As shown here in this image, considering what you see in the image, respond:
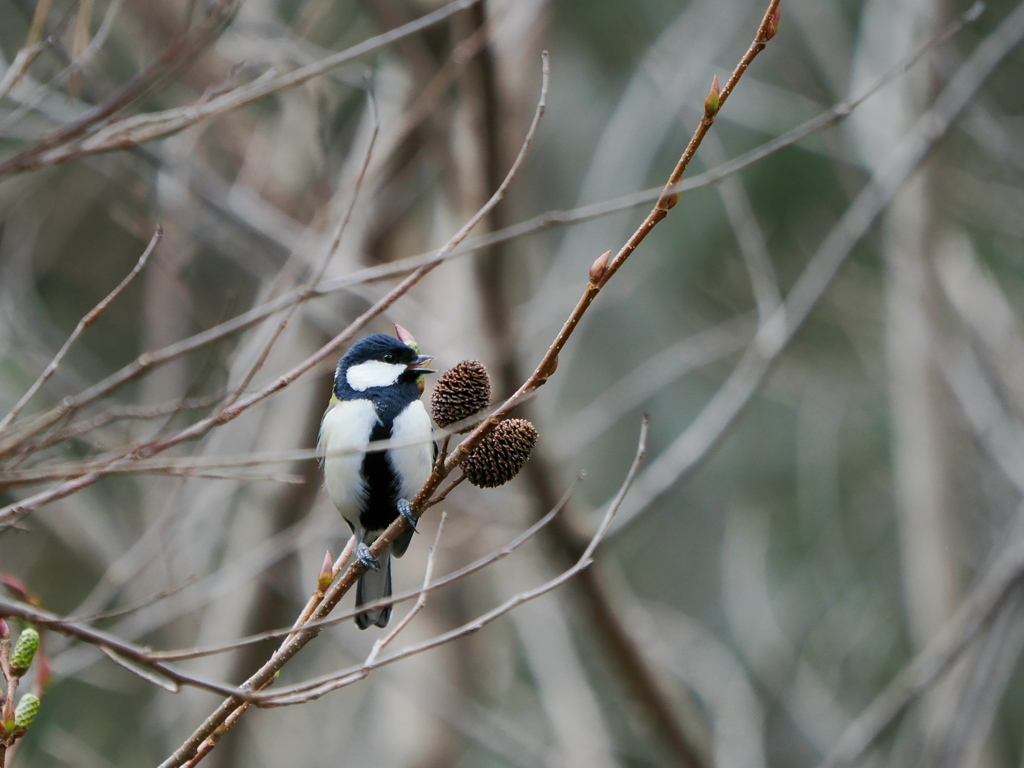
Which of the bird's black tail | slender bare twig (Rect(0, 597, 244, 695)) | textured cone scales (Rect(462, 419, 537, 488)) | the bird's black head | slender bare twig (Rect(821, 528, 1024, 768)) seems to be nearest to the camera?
slender bare twig (Rect(0, 597, 244, 695))

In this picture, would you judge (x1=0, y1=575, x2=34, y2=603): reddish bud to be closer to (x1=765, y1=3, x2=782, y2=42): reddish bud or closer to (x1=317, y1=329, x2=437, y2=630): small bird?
(x1=317, y1=329, x2=437, y2=630): small bird

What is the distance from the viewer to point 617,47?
7879mm

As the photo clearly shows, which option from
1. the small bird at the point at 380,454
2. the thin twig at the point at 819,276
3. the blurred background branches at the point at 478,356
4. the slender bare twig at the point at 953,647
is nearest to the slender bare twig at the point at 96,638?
the blurred background branches at the point at 478,356

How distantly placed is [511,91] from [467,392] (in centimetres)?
226

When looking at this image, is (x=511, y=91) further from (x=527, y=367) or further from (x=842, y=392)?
(x=842, y=392)

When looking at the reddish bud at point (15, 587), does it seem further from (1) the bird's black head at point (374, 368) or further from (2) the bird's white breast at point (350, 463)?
(1) the bird's black head at point (374, 368)

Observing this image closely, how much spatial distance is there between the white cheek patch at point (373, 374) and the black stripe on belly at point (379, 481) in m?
0.15

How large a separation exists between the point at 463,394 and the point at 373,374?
100 cm

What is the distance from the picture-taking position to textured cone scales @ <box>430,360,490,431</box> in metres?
1.44

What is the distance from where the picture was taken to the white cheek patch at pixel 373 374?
7.66 feet

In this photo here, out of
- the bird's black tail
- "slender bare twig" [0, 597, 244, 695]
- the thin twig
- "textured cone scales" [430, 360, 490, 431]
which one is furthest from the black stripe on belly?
"slender bare twig" [0, 597, 244, 695]

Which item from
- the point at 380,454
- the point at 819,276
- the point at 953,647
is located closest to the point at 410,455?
the point at 380,454

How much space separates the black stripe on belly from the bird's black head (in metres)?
0.14

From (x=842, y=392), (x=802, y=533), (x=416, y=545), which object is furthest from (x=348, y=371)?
(x=802, y=533)
